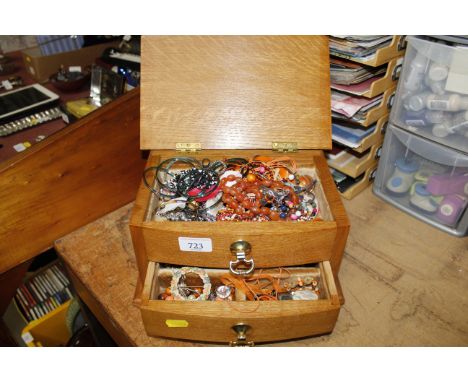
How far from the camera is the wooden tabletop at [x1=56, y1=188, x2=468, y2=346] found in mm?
796

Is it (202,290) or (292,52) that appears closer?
(202,290)

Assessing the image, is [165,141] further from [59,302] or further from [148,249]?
[59,302]

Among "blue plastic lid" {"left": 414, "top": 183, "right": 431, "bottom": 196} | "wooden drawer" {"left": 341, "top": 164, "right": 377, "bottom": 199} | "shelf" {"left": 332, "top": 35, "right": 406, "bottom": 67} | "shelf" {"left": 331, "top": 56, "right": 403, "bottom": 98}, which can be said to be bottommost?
"wooden drawer" {"left": 341, "top": 164, "right": 377, "bottom": 199}

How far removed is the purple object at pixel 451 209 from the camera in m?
0.98

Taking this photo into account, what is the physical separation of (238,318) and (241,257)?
0.12 metres

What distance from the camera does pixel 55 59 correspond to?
1.54 m

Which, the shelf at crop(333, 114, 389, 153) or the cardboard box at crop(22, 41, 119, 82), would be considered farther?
the cardboard box at crop(22, 41, 119, 82)

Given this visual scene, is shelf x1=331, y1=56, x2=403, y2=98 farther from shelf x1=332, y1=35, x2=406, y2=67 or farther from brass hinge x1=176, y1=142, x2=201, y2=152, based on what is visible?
brass hinge x1=176, y1=142, x2=201, y2=152

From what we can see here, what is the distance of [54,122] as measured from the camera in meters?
1.33

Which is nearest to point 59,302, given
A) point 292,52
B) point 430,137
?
point 292,52

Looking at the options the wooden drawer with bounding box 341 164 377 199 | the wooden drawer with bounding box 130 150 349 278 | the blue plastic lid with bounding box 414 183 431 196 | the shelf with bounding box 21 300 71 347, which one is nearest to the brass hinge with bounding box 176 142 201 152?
the wooden drawer with bounding box 130 150 349 278

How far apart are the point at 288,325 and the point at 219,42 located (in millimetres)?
662

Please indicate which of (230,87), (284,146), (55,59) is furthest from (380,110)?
(55,59)

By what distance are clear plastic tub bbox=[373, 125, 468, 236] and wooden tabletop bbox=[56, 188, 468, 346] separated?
4cm
